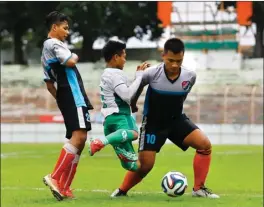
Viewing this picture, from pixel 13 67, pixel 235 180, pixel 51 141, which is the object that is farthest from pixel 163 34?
pixel 235 180

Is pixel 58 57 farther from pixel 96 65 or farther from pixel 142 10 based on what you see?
pixel 142 10

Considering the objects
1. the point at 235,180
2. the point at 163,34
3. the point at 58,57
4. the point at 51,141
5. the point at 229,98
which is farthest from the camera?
the point at 163,34

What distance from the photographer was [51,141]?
3150 centimetres

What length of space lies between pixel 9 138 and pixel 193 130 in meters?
24.2

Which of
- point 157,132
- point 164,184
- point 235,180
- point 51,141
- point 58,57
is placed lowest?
point 51,141

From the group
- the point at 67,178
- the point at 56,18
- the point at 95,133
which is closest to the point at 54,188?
the point at 67,178

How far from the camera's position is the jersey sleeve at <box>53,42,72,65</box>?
8.10 metres

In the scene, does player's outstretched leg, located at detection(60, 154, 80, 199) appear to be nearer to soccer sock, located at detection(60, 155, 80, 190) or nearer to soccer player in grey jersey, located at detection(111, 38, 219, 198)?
soccer sock, located at detection(60, 155, 80, 190)

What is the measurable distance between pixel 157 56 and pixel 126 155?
118ft

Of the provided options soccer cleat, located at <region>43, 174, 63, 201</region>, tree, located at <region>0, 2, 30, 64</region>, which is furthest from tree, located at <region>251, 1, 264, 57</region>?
soccer cleat, located at <region>43, 174, 63, 201</region>

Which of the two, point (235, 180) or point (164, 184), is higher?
point (164, 184)

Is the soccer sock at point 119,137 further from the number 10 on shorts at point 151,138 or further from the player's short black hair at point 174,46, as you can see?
the player's short black hair at point 174,46

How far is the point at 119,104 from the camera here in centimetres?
848

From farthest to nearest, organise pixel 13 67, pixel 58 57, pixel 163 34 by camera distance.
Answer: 1. pixel 163 34
2. pixel 13 67
3. pixel 58 57
